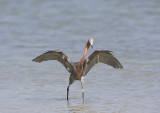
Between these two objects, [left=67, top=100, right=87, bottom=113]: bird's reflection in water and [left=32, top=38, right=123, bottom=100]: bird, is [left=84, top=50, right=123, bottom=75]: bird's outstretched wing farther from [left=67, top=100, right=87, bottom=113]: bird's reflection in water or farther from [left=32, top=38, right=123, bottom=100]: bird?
[left=67, top=100, right=87, bottom=113]: bird's reflection in water

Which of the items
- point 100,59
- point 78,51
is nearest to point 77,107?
point 100,59

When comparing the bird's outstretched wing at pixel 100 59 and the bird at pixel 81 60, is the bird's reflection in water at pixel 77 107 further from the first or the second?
the bird's outstretched wing at pixel 100 59

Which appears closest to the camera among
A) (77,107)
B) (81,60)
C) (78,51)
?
(77,107)

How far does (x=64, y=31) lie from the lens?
15359mm

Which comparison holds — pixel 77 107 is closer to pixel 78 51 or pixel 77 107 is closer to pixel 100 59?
pixel 100 59

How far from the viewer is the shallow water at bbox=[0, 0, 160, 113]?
7594 mm

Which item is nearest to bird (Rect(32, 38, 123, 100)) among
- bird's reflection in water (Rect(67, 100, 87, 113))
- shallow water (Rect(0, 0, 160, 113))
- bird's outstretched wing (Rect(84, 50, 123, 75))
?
bird's outstretched wing (Rect(84, 50, 123, 75))

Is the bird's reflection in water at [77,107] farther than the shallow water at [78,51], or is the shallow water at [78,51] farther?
the shallow water at [78,51]

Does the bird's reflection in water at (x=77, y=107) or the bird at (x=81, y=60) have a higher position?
the bird at (x=81, y=60)

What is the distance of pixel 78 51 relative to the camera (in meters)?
12.1

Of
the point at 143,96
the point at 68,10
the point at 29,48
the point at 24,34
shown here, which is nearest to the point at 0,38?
the point at 24,34

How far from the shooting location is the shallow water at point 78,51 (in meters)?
7.59

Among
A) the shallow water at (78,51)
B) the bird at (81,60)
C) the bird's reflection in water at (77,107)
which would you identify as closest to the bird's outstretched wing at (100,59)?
the bird at (81,60)

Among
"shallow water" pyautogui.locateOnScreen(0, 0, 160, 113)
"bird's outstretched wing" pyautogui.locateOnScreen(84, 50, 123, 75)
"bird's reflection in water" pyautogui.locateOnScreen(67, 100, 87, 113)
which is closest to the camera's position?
"bird's reflection in water" pyautogui.locateOnScreen(67, 100, 87, 113)
